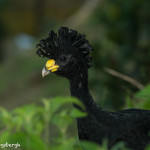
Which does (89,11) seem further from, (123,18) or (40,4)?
(40,4)

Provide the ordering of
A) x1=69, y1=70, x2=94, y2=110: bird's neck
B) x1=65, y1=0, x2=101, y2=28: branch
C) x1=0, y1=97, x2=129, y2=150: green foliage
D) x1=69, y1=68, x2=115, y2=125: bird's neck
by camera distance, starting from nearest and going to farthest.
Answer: x1=0, y1=97, x2=129, y2=150: green foliage → x1=69, y1=68, x2=115, y2=125: bird's neck → x1=69, y1=70, x2=94, y2=110: bird's neck → x1=65, y1=0, x2=101, y2=28: branch

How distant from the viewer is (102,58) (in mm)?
8555

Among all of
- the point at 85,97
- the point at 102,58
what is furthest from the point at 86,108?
the point at 102,58

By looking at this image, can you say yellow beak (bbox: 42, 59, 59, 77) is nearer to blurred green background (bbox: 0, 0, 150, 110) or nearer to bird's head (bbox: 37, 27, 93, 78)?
bird's head (bbox: 37, 27, 93, 78)

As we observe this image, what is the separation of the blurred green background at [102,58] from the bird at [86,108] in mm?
1647

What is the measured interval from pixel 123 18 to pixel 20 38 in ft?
33.1

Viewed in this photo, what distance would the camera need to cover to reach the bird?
3953mm

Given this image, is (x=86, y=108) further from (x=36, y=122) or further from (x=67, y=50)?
(x=36, y=122)

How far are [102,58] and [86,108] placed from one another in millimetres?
4500

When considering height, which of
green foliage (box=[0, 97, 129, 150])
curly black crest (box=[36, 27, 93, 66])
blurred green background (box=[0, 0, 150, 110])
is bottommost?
green foliage (box=[0, 97, 129, 150])

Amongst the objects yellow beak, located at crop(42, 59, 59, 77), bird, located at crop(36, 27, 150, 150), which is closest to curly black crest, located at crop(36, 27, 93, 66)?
bird, located at crop(36, 27, 150, 150)

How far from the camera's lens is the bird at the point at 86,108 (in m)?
3.95

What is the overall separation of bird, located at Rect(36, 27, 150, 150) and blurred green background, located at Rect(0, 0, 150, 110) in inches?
64.9

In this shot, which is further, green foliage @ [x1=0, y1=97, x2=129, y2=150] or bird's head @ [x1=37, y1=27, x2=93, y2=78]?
bird's head @ [x1=37, y1=27, x2=93, y2=78]
